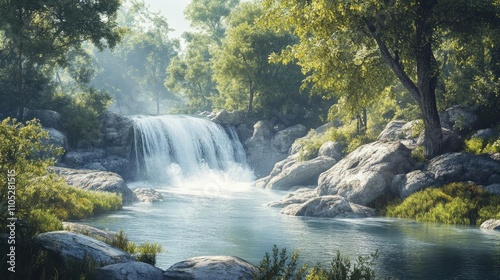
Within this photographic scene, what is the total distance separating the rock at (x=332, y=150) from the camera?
3972 centimetres

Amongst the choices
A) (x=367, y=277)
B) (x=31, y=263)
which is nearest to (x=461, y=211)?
(x=367, y=277)

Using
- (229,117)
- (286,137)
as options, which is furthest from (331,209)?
(229,117)

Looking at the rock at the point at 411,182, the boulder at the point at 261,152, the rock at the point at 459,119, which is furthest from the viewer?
the boulder at the point at 261,152

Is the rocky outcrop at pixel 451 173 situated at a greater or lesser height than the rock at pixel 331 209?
greater

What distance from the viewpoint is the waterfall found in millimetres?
48375

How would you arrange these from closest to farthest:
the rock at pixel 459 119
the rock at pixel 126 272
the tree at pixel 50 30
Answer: the rock at pixel 126 272 < the rock at pixel 459 119 < the tree at pixel 50 30

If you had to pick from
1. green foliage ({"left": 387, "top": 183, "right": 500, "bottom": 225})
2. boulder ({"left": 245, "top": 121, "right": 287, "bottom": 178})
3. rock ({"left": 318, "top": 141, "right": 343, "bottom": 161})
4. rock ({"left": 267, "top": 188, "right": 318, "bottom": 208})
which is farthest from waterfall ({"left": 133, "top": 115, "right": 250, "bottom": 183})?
green foliage ({"left": 387, "top": 183, "right": 500, "bottom": 225})

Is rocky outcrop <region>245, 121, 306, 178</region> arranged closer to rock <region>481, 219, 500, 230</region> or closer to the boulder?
the boulder

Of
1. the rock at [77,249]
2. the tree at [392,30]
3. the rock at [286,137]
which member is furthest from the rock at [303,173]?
the rock at [77,249]

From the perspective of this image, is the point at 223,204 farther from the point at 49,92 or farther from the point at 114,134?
the point at 49,92

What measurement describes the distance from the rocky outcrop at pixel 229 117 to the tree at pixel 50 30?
16.0 metres

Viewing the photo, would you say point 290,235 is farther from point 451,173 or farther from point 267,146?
point 267,146

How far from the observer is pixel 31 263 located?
33.4 ft

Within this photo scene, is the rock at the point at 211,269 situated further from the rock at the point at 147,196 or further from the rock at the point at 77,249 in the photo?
the rock at the point at 147,196
